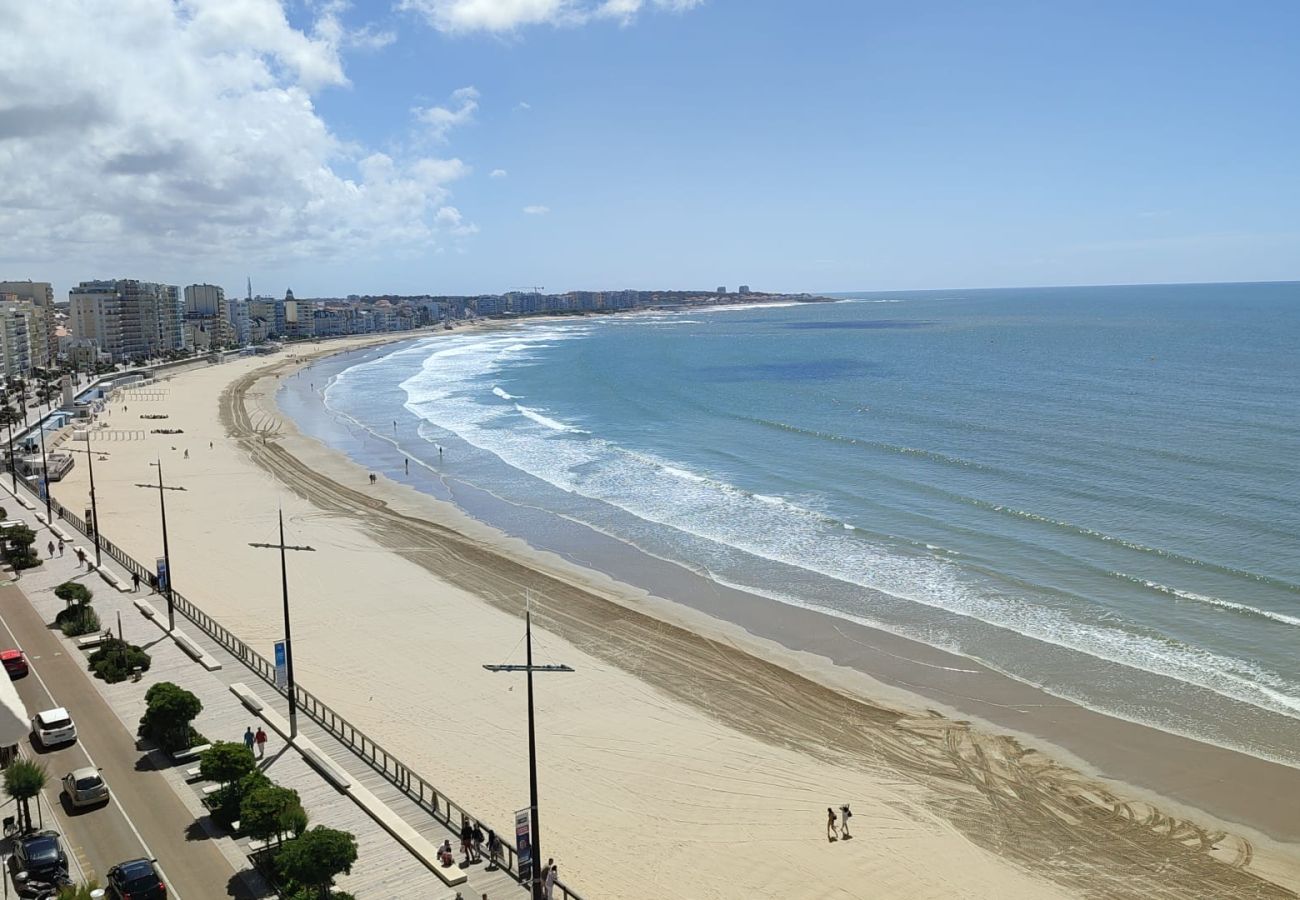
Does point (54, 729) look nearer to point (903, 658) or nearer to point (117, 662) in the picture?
point (117, 662)

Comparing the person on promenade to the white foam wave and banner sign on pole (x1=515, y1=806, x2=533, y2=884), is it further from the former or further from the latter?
the white foam wave

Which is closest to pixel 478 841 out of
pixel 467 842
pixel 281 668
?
pixel 467 842

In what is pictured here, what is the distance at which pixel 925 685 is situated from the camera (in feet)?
85.8

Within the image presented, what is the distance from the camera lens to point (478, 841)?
17031 mm

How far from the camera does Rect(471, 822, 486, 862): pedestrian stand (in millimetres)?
16609

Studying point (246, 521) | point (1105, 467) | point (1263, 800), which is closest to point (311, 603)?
point (246, 521)

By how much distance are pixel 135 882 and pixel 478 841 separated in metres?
5.35

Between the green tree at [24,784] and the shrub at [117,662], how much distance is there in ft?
24.5

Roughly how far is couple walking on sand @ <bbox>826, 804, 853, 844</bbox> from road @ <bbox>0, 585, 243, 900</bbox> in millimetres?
10588

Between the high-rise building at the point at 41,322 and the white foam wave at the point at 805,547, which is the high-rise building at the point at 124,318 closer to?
the high-rise building at the point at 41,322

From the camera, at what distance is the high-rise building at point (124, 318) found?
15925cm

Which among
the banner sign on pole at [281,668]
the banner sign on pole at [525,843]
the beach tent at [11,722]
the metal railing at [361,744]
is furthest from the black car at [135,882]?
the banner sign on pole at [281,668]

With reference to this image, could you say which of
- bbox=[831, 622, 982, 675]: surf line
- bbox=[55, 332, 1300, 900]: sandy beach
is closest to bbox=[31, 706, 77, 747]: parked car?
bbox=[55, 332, 1300, 900]: sandy beach

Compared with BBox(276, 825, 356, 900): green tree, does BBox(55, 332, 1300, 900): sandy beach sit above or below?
below
